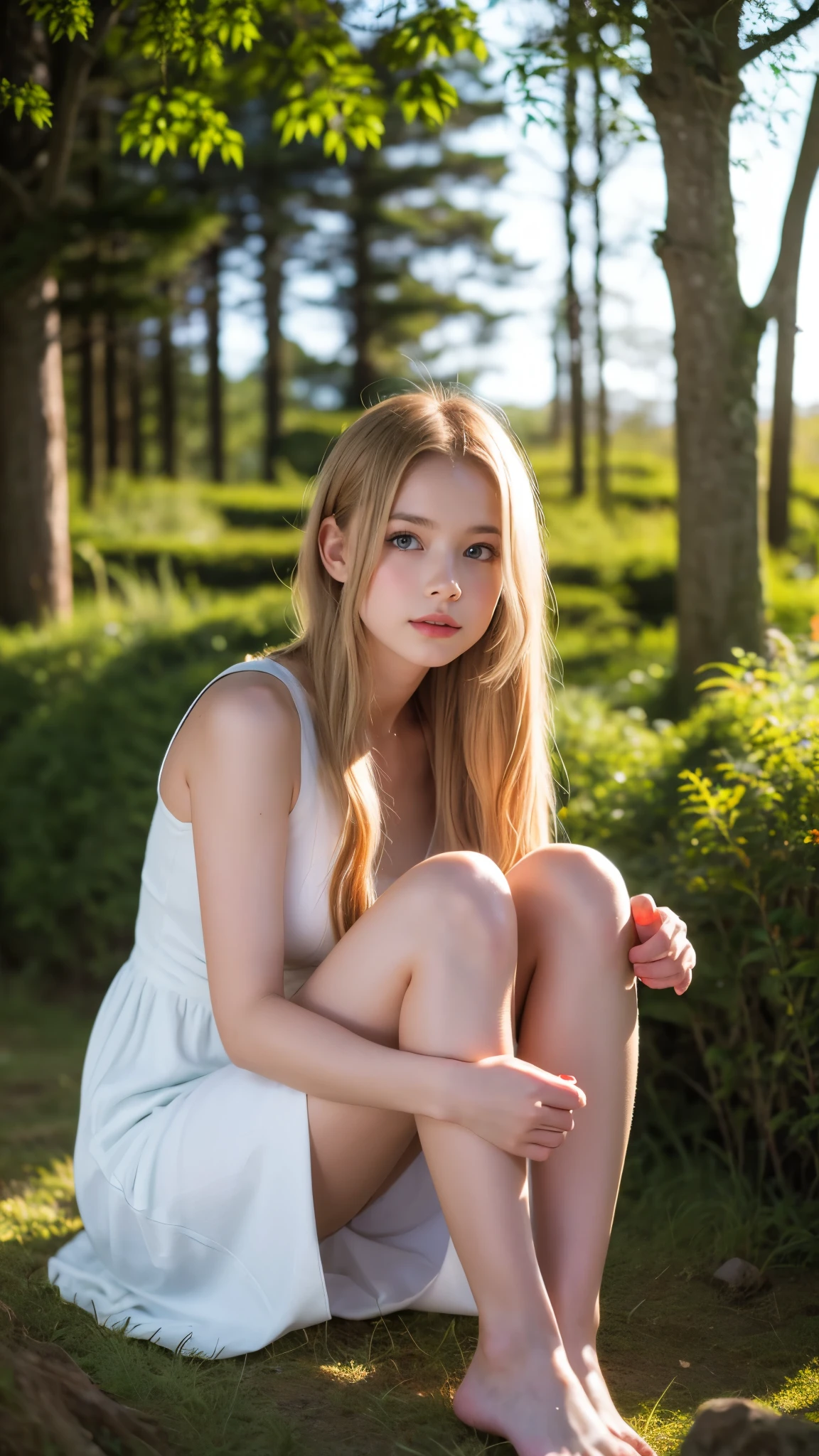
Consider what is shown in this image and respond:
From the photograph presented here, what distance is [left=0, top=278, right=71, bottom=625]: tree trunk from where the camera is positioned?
561 cm

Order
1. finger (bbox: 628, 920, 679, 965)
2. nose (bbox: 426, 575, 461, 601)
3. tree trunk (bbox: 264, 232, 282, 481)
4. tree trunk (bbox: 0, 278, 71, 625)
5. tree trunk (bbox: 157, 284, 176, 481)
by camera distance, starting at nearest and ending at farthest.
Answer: finger (bbox: 628, 920, 679, 965) → nose (bbox: 426, 575, 461, 601) → tree trunk (bbox: 0, 278, 71, 625) → tree trunk (bbox: 157, 284, 176, 481) → tree trunk (bbox: 264, 232, 282, 481)

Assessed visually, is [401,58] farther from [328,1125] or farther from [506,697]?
[328,1125]

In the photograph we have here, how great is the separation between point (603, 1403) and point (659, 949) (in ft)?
2.09

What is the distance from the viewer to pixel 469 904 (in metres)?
1.77

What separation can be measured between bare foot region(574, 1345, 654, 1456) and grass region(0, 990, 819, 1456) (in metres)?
0.16

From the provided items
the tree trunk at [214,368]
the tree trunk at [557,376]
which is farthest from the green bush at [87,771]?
the tree trunk at [214,368]

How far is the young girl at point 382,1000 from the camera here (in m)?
1.68

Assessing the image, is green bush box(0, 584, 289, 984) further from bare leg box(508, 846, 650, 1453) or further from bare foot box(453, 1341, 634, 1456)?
bare foot box(453, 1341, 634, 1456)

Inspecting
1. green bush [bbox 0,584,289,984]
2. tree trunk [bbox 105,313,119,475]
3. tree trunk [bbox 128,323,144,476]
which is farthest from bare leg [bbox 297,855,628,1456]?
tree trunk [bbox 128,323,144,476]

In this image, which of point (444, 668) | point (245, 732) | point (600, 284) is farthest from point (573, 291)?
point (245, 732)

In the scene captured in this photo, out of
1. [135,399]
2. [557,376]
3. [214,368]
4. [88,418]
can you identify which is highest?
[557,376]

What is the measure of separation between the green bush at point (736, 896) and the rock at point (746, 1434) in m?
0.82

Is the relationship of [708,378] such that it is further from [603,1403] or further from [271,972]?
[603,1403]

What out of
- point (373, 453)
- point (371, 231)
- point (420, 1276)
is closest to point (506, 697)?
point (373, 453)
